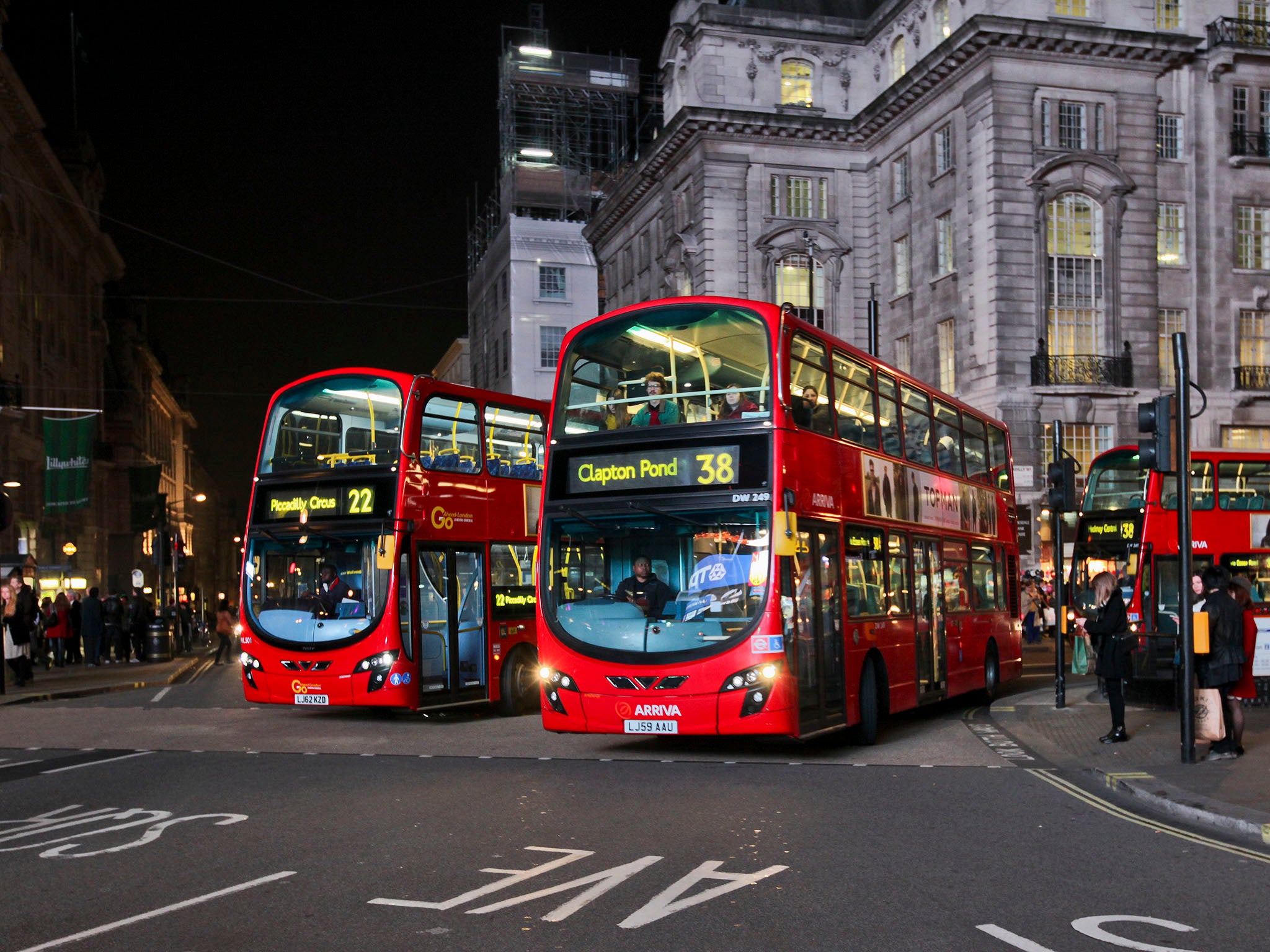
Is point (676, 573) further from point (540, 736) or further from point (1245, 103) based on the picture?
point (1245, 103)

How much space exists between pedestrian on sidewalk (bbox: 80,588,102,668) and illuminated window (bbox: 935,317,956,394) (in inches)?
963

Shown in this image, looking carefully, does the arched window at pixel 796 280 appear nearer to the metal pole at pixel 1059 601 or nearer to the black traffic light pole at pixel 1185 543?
the metal pole at pixel 1059 601

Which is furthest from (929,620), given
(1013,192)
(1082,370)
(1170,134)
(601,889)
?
(1170,134)

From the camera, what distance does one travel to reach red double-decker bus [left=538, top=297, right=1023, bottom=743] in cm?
1238

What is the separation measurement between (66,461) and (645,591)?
93.8 feet

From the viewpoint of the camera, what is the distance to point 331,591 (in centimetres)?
1656

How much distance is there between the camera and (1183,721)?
12.1 meters

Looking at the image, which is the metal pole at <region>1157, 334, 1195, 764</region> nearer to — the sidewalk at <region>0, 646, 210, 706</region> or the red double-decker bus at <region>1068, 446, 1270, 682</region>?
the red double-decker bus at <region>1068, 446, 1270, 682</region>

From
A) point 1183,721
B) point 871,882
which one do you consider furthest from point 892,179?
point 871,882

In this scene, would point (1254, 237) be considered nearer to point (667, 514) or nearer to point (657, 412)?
point (657, 412)

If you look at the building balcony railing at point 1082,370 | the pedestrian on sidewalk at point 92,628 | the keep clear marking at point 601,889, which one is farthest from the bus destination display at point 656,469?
the building balcony railing at point 1082,370

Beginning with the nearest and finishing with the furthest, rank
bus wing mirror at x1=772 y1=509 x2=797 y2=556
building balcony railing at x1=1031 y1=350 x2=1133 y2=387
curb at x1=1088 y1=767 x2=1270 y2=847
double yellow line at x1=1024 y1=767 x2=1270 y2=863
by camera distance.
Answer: double yellow line at x1=1024 y1=767 x2=1270 y2=863, curb at x1=1088 y1=767 x2=1270 y2=847, bus wing mirror at x1=772 y1=509 x2=797 y2=556, building balcony railing at x1=1031 y1=350 x2=1133 y2=387

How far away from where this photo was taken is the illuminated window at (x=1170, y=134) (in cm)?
4294

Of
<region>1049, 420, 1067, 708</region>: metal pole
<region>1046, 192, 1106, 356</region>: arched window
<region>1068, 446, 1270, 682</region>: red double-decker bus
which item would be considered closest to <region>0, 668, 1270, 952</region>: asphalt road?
<region>1049, 420, 1067, 708</region>: metal pole
